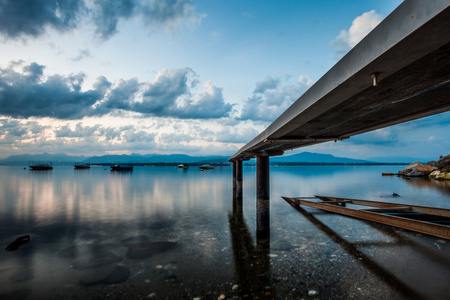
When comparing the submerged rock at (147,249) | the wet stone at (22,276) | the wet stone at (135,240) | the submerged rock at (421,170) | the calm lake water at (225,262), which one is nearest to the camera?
the calm lake water at (225,262)

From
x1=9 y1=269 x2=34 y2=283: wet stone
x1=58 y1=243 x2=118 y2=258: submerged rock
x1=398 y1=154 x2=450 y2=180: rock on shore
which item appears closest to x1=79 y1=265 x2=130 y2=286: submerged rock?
x1=9 y1=269 x2=34 y2=283: wet stone

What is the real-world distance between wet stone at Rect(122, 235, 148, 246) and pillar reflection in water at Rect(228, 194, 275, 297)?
422 centimetres

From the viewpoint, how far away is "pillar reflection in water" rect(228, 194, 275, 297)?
19.9 feet

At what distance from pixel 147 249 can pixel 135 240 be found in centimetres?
172

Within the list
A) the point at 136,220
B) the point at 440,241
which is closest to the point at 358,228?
the point at 440,241

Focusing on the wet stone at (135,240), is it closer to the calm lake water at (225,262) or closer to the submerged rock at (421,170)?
the calm lake water at (225,262)

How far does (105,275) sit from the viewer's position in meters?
7.00

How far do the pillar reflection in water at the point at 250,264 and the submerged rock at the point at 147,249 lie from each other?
2.85 meters

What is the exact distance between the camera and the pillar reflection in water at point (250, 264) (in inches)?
239

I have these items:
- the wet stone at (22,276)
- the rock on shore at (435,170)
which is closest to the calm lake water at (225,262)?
the wet stone at (22,276)

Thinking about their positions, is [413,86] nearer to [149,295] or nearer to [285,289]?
[285,289]

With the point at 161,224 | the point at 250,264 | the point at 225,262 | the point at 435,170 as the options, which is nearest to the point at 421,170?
the point at 435,170

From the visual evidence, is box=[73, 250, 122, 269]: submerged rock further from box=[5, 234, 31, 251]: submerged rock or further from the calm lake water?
box=[5, 234, 31, 251]: submerged rock

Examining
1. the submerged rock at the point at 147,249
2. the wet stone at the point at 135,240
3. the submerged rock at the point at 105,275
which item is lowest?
the wet stone at the point at 135,240
